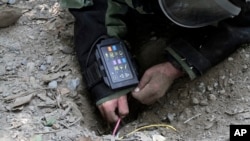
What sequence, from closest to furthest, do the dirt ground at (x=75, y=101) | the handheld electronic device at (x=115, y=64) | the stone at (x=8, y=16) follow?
the dirt ground at (x=75, y=101) → the handheld electronic device at (x=115, y=64) → the stone at (x=8, y=16)

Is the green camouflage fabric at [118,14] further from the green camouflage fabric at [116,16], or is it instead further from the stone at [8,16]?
the stone at [8,16]

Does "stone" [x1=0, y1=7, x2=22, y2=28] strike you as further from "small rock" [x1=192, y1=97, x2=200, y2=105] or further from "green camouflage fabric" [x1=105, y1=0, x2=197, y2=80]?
"small rock" [x1=192, y1=97, x2=200, y2=105]

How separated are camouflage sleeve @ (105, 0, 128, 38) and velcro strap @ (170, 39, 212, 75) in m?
0.22

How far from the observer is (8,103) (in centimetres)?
166

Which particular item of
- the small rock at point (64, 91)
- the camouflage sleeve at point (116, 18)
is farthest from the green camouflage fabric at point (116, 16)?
the small rock at point (64, 91)

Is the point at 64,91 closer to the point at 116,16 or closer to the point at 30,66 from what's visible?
the point at 30,66

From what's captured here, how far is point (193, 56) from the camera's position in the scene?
1655mm

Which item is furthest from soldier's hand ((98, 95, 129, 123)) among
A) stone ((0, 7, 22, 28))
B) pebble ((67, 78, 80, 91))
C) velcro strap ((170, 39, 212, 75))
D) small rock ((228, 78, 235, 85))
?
stone ((0, 7, 22, 28))

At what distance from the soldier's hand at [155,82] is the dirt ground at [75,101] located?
8 centimetres

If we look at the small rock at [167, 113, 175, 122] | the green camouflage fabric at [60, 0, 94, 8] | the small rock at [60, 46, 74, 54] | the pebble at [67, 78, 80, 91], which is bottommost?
the small rock at [167, 113, 175, 122]

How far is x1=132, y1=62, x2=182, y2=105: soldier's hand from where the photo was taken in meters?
1.69

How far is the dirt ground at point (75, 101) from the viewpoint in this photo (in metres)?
1.59

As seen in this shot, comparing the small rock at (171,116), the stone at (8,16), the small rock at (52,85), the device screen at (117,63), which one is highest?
the stone at (8,16)

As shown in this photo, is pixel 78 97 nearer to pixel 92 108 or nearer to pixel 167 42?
pixel 92 108
